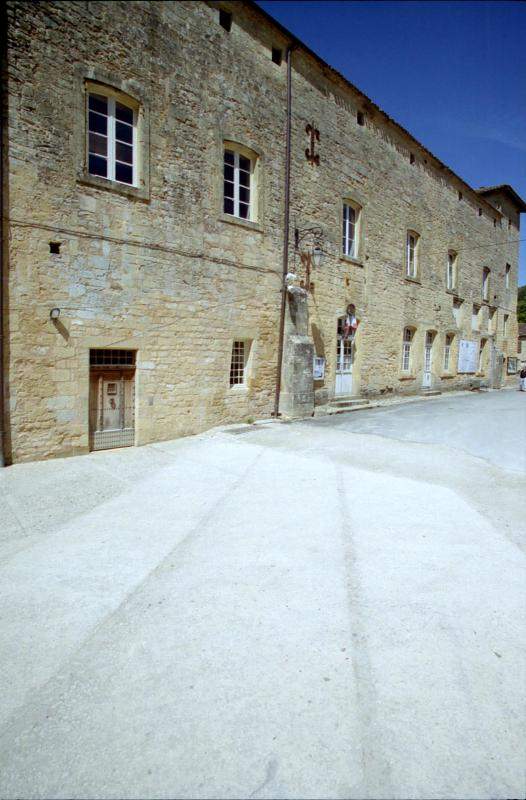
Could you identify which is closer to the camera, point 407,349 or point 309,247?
point 309,247

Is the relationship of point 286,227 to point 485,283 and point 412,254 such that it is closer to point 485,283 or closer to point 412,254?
A: point 412,254

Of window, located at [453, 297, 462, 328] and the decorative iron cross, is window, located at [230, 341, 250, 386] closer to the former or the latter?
the decorative iron cross

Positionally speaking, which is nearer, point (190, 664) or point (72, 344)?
point (190, 664)

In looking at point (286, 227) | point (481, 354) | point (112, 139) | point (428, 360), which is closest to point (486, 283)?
point (481, 354)

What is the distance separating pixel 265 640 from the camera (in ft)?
8.93

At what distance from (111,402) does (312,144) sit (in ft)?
27.7

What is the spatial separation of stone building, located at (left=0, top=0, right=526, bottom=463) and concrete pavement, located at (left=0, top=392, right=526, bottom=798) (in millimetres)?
2780

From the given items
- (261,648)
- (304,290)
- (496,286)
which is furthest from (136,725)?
(496,286)

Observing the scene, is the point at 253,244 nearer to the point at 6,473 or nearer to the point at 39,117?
the point at 39,117

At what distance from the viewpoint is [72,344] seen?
7363 millimetres

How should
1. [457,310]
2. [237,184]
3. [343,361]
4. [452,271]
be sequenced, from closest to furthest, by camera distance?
[237,184] → [343,361] → [452,271] → [457,310]

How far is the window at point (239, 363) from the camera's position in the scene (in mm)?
10164

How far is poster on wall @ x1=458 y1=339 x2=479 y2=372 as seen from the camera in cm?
2027

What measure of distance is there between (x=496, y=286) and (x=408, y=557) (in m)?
23.2
